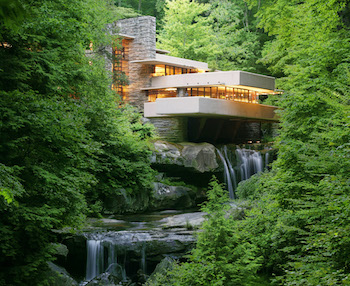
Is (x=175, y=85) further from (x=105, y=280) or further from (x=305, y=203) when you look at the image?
(x=305, y=203)

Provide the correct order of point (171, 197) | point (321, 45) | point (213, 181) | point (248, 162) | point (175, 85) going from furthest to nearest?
point (175, 85) → point (248, 162) → point (171, 197) → point (321, 45) → point (213, 181)

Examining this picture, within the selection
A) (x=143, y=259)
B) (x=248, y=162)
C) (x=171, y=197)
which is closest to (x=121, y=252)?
(x=143, y=259)

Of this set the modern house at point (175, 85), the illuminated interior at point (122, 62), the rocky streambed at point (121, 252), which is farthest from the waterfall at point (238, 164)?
the rocky streambed at point (121, 252)

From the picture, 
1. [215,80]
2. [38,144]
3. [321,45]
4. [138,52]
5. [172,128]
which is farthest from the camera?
[138,52]

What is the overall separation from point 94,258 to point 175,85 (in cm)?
2018

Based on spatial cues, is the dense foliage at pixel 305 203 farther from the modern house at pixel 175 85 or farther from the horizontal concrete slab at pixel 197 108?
the modern house at pixel 175 85

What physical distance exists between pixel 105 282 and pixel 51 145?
4.93 meters

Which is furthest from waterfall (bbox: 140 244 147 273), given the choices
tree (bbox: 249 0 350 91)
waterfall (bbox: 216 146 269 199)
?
waterfall (bbox: 216 146 269 199)

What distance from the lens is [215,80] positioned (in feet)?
106

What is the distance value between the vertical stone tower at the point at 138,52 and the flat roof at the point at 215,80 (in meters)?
0.68

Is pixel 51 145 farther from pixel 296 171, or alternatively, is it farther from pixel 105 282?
pixel 296 171

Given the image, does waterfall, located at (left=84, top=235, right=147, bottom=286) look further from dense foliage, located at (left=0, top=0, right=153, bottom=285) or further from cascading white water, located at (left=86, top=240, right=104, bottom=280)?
dense foliage, located at (left=0, top=0, right=153, bottom=285)

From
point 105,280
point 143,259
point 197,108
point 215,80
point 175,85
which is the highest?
point 215,80

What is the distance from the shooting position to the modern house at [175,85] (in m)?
31.7
